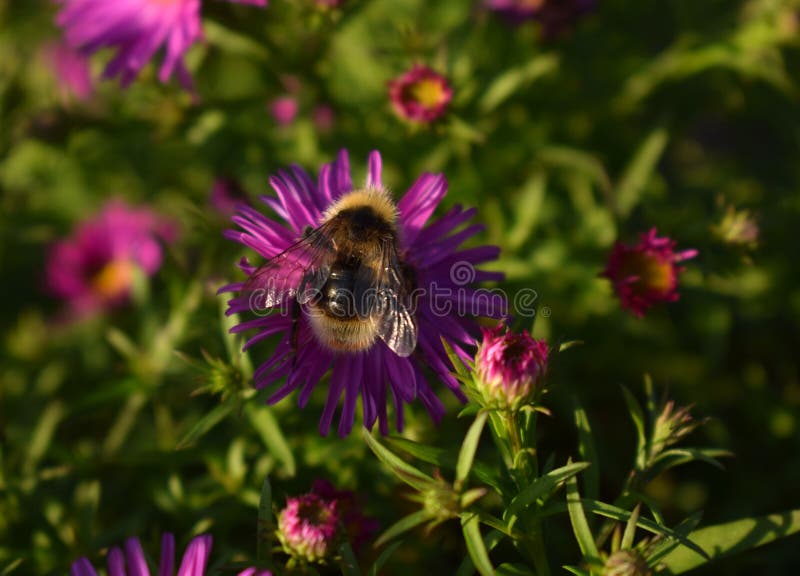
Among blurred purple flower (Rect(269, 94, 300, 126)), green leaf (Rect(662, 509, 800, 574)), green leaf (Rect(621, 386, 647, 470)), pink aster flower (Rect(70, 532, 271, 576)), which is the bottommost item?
pink aster flower (Rect(70, 532, 271, 576))

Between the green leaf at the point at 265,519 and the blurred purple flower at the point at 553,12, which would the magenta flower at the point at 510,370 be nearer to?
the green leaf at the point at 265,519

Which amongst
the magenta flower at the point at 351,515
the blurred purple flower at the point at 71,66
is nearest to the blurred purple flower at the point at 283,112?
the blurred purple flower at the point at 71,66

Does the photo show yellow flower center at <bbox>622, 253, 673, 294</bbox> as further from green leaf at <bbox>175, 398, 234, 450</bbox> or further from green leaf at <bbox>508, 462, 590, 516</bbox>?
green leaf at <bbox>175, 398, 234, 450</bbox>

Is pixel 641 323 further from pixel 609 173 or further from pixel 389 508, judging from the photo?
pixel 389 508

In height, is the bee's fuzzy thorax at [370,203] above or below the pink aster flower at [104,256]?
below

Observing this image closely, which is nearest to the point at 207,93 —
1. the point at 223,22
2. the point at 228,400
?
the point at 223,22

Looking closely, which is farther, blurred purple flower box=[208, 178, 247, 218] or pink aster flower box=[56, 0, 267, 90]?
blurred purple flower box=[208, 178, 247, 218]

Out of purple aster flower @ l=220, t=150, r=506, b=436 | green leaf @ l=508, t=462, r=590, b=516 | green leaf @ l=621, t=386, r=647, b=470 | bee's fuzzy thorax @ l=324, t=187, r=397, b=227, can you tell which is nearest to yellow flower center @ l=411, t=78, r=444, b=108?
purple aster flower @ l=220, t=150, r=506, b=436

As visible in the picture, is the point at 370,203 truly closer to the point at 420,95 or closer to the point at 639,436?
the point at 420,95
